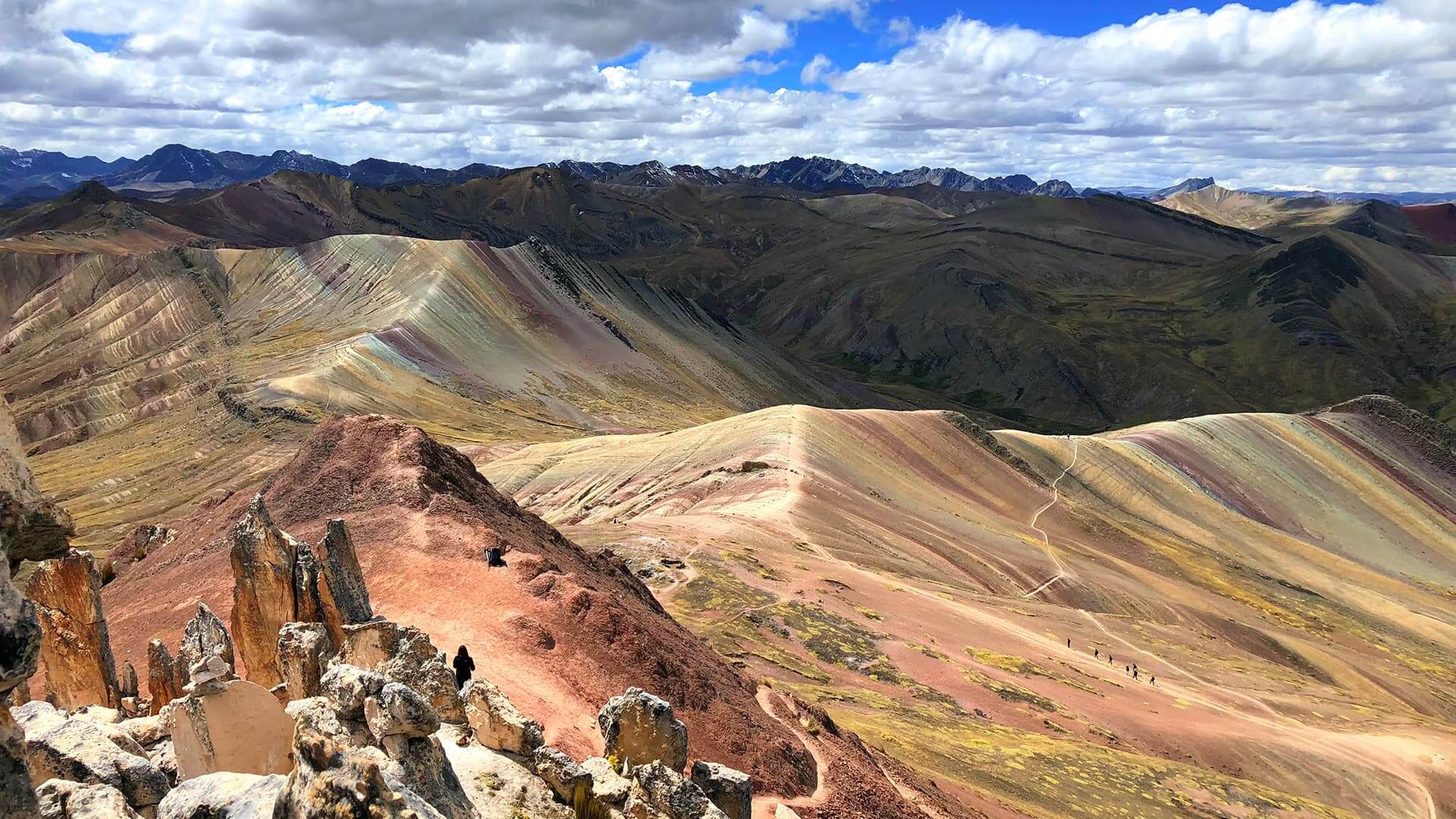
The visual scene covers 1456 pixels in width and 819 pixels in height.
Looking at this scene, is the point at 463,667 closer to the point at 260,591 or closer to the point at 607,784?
the point at 607,784

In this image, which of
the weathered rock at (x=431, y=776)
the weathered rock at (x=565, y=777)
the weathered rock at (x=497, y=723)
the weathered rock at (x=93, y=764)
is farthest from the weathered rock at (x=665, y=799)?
the weathered rock at (x=93, y=764)

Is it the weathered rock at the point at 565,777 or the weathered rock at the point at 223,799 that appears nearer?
the weathered rock at the point at 223,799

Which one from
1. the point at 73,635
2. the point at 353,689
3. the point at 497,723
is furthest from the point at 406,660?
the point at 73,635

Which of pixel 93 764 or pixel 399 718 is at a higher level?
pixel 399 718

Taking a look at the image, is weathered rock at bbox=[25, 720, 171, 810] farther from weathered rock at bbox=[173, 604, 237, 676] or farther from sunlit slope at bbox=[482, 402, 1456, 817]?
sunlit slope at bbox=[482, 402, 1456, 817]

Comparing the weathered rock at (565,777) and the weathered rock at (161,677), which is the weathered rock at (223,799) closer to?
the weathered rock at (565,777)
